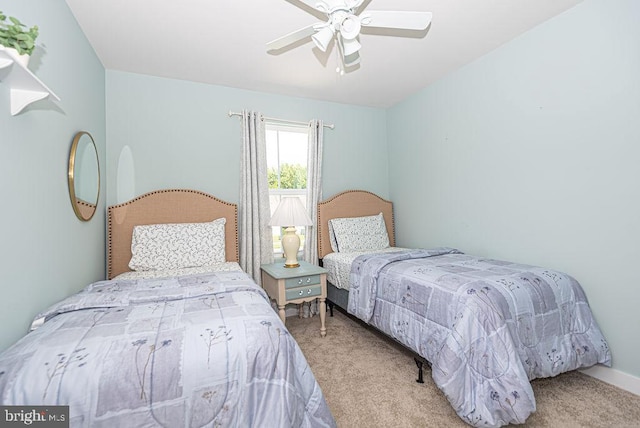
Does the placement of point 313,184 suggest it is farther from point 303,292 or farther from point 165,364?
point 165,364

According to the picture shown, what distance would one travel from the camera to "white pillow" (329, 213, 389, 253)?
3422mm

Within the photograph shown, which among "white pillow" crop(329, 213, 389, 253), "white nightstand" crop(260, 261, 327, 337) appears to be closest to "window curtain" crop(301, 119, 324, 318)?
"white pillow" crop(329, 213, 389, 253)

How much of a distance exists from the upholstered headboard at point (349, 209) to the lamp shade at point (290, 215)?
0.50 meters

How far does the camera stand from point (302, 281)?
269cm

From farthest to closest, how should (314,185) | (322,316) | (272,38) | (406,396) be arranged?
1. (314,185)
2. (322,316)
3. (272,38)
4. (406,396)

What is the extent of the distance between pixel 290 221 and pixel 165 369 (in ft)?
6.55

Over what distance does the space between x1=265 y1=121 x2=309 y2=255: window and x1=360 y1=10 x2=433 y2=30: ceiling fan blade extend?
1.97 meters

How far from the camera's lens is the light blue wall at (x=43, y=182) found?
1271 millimetres

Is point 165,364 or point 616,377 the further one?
point 616,377

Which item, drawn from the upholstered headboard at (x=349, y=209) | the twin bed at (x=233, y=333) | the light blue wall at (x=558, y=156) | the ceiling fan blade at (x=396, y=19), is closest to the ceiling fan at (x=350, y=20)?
the ceiling fan blade at (x=396, y=19)

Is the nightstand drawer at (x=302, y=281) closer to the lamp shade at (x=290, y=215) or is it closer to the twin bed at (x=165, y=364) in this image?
the lamp shade at (x=290, y=215)

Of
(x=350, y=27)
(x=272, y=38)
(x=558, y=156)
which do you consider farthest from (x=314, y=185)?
(x=558, y=156)

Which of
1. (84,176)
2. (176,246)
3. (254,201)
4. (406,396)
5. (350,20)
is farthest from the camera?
(254,201)

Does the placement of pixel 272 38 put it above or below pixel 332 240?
above
